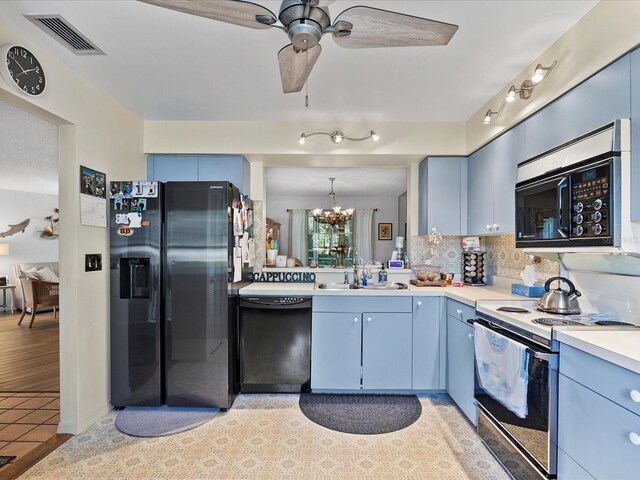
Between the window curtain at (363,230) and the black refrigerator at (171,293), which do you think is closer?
the black refrigerator at (171,293)

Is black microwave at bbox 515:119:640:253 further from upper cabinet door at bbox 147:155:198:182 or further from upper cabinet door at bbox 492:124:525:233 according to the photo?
upper cabinet door at bbox 147:155:198:182

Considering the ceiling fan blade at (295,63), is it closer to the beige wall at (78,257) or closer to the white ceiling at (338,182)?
the beige wall at (78,257)

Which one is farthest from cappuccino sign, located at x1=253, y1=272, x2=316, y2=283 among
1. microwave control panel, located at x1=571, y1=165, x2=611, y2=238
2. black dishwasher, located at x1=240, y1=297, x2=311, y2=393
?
microwave control panel, located at x1=571, y1=165, x2=611, y2=238

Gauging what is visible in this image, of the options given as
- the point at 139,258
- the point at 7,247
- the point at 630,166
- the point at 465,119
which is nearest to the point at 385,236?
the point at 465,119

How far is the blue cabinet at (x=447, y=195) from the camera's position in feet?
11.0

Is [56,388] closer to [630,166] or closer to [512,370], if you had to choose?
[512,370]

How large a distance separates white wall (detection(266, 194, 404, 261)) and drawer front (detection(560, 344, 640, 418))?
7027 mm

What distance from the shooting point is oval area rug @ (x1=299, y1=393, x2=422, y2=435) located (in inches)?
98.6

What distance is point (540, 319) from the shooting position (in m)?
1.84

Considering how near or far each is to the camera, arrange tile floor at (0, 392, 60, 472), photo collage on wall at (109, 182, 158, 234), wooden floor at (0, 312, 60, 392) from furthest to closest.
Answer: wooden floor at (0, 312, 60, 392), photo collage on wall at (109, 182, 158, 234), tile floor at (0, 392, 60, 472)

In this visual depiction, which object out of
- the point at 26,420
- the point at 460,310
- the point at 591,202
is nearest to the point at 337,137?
the point at 460,310

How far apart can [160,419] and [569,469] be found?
8.33 ft

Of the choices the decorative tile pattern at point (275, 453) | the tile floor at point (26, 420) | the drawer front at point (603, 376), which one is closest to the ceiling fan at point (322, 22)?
the drawer front at point (603, 376)

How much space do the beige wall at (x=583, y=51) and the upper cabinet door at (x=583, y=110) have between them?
42 mm
